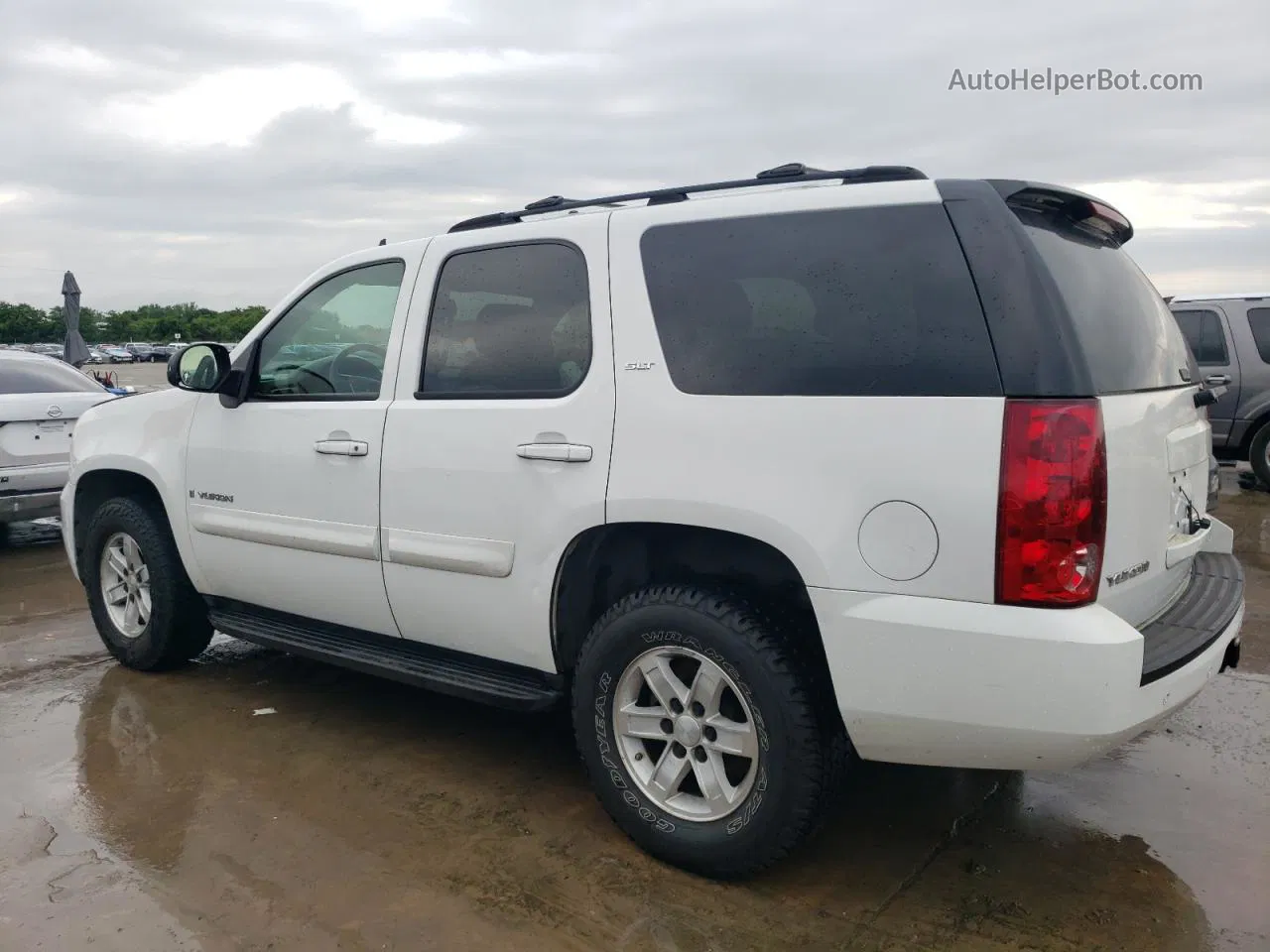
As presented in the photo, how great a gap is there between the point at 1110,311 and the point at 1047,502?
76cm

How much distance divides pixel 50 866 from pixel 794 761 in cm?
225

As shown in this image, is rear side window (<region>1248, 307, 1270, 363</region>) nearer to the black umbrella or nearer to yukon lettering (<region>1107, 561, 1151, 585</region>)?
yukon lettering (<region>1107, 561, 1151, 585</region>)

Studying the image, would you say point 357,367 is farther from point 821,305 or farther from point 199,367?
point 821,305

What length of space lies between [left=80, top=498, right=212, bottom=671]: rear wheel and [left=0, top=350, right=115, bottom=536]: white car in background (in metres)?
3.00

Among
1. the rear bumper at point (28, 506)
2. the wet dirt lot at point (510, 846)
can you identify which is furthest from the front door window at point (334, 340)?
the rear bumper at point (28, 506)

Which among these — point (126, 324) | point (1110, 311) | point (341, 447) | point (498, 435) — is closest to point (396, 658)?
point (341, 447)

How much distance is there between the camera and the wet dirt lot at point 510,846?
2785 mm

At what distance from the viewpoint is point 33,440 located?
25.6 ft

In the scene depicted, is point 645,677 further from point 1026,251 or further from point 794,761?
point 1026,251

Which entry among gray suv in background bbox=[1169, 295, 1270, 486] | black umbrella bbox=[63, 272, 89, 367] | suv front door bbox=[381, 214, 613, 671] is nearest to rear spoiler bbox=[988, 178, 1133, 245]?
suv front door bbox=[381, 214, 613, 671]

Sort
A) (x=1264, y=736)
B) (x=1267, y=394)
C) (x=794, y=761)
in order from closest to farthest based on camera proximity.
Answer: (x=794, y=761) < (x=1264, y=736) < (x=1267, y=394)

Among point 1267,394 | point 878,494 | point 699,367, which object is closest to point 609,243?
point 699,367

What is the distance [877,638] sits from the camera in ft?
8.63

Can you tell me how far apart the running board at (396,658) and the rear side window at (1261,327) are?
979cm
